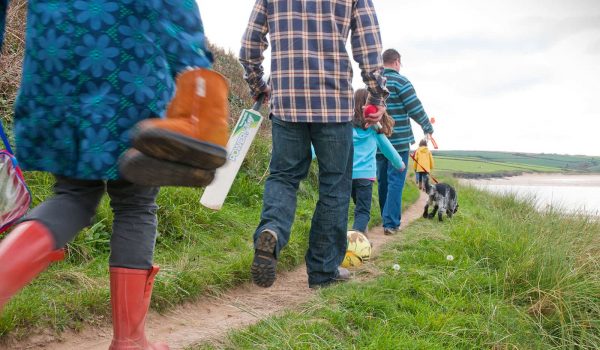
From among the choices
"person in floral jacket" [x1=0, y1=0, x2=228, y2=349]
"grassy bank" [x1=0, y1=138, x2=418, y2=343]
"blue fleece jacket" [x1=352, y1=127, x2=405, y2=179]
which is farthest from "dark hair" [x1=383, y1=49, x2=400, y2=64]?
"person in floral jacket" [x1=0, y1=0, x2=228, y2=349]

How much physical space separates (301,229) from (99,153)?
3.48 m

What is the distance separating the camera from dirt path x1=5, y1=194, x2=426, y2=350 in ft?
8.71

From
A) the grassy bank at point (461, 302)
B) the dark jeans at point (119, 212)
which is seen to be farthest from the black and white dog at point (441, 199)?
the dark jeans at point (119, 212)

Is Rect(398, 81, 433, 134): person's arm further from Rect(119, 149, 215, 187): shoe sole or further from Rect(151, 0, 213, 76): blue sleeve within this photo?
Rect(119, 149, 215, 187): shoe sole

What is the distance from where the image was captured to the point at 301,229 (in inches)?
202

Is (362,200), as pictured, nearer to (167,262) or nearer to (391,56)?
(391,56)

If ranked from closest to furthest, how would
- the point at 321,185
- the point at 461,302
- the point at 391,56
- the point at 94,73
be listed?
the point at 94,73 < the point at 461,302 < the point at 321,185 < the point at 391,56

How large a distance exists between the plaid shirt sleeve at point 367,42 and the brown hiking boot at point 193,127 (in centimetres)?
187

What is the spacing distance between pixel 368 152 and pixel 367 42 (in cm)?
208

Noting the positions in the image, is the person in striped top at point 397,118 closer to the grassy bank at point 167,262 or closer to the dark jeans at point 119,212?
the grassy bank at point 167,262

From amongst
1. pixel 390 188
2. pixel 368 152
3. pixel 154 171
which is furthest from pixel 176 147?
pixel 390 188

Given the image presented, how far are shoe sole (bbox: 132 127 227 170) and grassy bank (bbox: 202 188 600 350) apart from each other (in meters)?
1.16

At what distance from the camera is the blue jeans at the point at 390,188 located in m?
6.07

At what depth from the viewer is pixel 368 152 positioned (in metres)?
5.39
